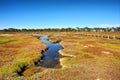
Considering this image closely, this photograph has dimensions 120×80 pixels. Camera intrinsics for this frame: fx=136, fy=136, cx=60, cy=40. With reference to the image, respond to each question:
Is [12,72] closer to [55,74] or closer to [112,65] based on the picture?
[55,74]

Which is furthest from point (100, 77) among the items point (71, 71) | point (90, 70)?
point (71, 71)

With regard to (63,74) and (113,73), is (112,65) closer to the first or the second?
(113,73)

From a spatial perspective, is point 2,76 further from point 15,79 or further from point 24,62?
point 24,62

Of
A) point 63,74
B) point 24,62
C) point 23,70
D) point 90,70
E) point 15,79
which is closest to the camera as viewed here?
point 15,79

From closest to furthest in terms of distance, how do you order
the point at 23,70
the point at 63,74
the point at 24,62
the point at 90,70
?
the point at 63,74
the point at 90,70
the point at 23,70
the point at 24,62

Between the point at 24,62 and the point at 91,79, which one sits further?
the point at 24,62

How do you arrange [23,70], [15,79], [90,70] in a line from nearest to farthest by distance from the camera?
[15,79]
[90,70]
[23,70]

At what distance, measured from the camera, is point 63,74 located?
1803 cm

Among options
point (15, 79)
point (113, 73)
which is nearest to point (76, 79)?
point (113, 73)

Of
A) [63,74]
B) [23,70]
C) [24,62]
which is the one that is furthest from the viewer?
[24,62]

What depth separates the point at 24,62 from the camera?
2427 cm

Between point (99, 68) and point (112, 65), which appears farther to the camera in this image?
point (112, 65)

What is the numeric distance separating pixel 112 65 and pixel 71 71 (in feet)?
24.5

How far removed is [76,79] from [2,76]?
926 centimetres
